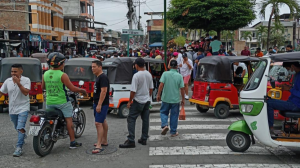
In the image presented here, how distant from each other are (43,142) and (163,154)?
7.84ft

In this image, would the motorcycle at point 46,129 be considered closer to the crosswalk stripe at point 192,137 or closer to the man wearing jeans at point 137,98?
the man wearing jeans at point 137,98

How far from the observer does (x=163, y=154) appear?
21.2ft

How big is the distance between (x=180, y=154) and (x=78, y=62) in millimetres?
7994

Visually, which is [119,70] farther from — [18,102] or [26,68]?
[18,102]

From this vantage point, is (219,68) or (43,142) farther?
(219,68)

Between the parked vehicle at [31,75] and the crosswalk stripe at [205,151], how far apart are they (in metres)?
6.20

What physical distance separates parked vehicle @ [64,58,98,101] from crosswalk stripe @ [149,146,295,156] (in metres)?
6.43

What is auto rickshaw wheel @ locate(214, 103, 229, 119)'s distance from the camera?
32.6 feet

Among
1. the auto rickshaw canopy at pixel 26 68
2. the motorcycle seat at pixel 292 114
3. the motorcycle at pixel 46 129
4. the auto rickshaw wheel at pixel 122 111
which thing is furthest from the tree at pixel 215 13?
the motorcycle at pixel 46 129

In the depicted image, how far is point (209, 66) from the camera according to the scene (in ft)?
33.0

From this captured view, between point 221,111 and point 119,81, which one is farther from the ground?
point 119,81

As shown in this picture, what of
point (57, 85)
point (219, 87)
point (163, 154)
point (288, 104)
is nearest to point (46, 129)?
point (57, 85)

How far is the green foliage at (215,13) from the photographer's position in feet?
56.0

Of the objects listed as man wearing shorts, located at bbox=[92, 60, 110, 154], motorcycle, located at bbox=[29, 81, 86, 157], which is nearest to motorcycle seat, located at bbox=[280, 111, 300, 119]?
man wearing shorts, located at bbox=[92, 60, 110, 154]
